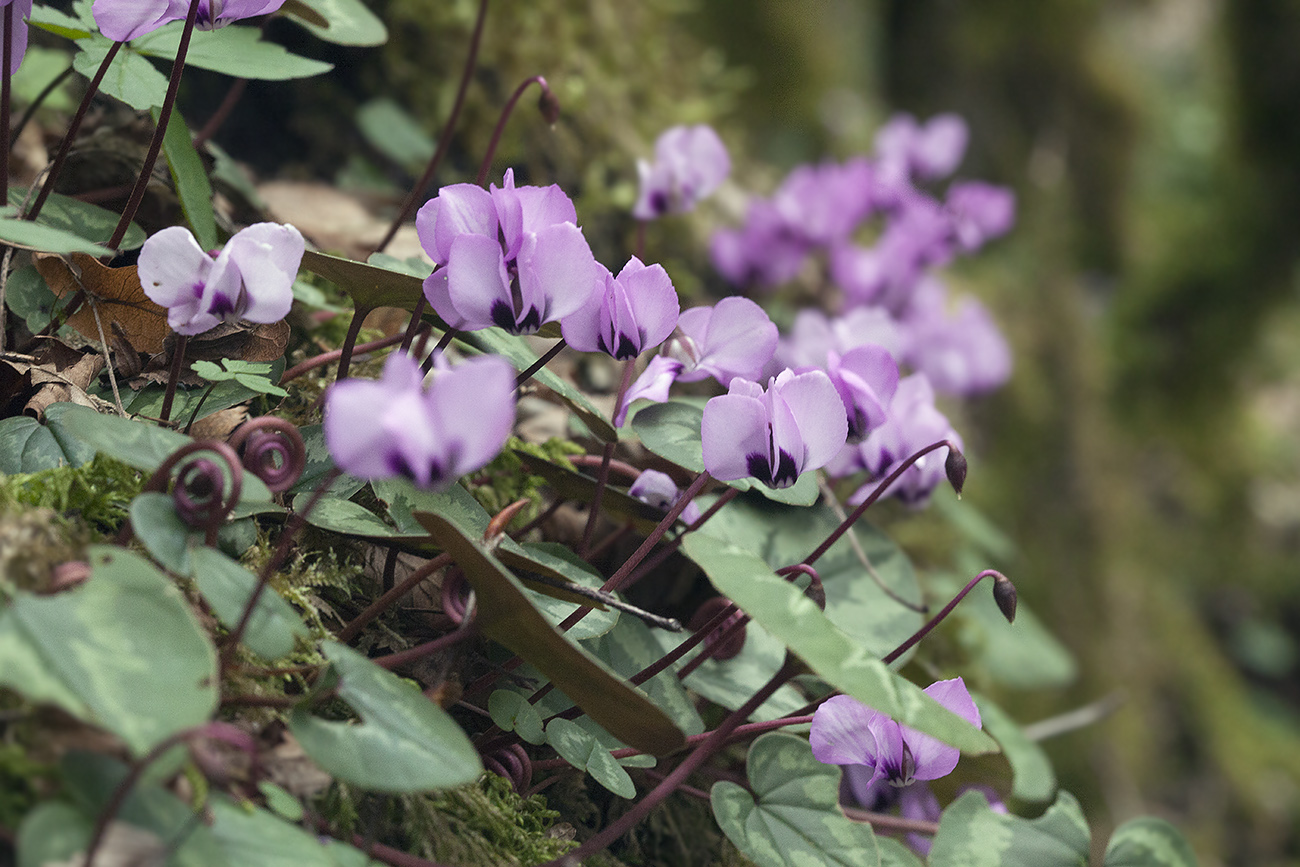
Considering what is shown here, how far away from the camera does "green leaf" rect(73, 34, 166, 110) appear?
2.99 feet

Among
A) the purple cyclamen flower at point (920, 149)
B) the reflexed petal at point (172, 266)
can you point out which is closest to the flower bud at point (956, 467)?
the reflexed petal at point (172, 266)

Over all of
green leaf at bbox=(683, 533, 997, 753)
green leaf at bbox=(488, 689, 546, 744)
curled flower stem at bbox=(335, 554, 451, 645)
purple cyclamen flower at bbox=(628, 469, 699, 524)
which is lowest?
green leaf at bbox=(488, 689, 546, 744)

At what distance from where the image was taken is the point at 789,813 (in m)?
0.84

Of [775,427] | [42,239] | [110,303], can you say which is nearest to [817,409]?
[775,427]

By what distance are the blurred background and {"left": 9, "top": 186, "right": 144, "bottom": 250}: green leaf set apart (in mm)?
715

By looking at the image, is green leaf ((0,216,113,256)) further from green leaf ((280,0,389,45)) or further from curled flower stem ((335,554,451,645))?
green leaf ((280,0,389,45))

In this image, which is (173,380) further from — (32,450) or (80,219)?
(80,219)

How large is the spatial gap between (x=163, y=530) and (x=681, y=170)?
36.0 inches

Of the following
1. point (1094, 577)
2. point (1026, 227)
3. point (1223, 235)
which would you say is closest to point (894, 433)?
point (1094, 577)

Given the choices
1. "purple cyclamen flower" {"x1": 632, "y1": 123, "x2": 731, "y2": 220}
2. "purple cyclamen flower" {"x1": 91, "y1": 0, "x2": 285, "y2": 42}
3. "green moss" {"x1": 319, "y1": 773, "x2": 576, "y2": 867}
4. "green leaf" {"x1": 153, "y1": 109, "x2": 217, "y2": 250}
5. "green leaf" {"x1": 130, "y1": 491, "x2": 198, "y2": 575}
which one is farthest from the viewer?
"purple cyclamen flower" {"x1": 632, "y1": 123, "x2": 731, "y2": 220}

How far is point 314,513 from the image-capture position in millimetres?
774

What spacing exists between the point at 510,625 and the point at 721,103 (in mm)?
2538

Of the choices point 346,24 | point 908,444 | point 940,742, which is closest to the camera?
point 940,742

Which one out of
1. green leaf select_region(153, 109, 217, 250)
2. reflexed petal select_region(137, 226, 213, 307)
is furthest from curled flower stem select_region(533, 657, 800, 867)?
green leaf select_region(153, 109, 217, 250)
